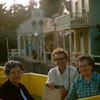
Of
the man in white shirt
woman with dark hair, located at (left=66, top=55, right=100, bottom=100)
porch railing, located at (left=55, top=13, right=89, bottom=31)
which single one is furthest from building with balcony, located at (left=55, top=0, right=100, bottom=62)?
woman with dark hair, located at (left=66, top=55, right=100, bottom=100)

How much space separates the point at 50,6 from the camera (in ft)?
218

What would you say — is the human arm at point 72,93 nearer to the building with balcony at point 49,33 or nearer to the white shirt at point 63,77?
the white shirt at point 63,77

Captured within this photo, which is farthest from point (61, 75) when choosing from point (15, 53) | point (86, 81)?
point (15, 53)

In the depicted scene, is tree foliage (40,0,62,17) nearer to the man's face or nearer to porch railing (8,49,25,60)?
porch railing (8,49,25,60)

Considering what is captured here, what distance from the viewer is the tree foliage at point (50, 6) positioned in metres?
65.0

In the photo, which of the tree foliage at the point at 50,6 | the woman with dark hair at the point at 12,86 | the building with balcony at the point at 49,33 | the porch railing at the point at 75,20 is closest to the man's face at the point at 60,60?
the woman with dark hair at the point at 12,86

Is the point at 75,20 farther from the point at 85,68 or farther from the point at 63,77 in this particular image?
the point at 85,68

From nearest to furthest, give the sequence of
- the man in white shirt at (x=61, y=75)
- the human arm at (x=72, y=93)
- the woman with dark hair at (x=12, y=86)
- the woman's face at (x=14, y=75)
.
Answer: the woman with dark hair at (x=12, y=86) < the woman's face at (x=14, y=75) < the human arm at (x=72, y=93) < the man in white shirt at (x=61, y=75)

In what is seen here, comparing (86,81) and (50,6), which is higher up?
(50,6)

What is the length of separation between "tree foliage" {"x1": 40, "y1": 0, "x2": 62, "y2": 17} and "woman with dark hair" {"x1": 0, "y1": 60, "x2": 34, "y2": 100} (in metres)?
61.2

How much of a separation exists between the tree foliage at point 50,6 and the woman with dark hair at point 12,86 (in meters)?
61.2

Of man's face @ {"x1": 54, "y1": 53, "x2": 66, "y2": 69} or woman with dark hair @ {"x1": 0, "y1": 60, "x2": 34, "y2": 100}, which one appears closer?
woman with dark hair @ {"x1": 0, "y1": 60, "x2": 34, "y2": 100}

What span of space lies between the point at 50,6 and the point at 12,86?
63637 millimetres

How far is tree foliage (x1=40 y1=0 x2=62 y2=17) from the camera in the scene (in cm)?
6496
